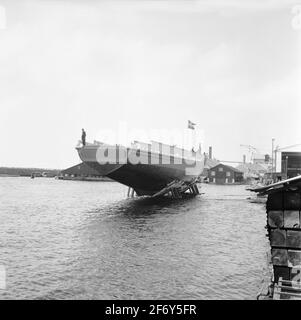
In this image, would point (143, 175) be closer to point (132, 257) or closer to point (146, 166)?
point (146, 166)

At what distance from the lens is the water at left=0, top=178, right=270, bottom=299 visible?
53.1 feet

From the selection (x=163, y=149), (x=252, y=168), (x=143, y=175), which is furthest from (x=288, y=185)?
(x=252, y=168)

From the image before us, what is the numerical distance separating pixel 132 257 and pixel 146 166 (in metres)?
34.8

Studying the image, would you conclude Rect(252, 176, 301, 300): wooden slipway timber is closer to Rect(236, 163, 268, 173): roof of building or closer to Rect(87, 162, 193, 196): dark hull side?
Rect(87, 162, 193, 196): dark hull side

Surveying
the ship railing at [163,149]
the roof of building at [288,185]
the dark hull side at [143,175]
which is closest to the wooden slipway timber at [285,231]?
the roof of building at [288,185]

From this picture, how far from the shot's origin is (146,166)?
184 feet

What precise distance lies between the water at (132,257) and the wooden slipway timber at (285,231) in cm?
336

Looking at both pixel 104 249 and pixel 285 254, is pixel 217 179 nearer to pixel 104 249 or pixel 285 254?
pixel 104 249

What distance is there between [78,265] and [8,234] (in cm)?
1191

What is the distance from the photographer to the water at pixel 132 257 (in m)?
16.2

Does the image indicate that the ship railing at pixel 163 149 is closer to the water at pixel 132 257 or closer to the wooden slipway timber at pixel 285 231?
the water at pixel 132 257

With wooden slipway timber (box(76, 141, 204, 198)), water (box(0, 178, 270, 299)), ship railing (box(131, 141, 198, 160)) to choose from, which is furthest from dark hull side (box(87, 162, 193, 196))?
water (box(0, 178, 270, 299))

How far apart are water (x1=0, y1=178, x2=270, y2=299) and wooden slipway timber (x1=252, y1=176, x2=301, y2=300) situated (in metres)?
3.36
